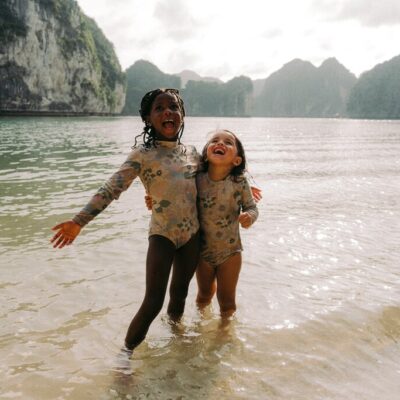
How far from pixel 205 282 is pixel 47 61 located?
3652 inches

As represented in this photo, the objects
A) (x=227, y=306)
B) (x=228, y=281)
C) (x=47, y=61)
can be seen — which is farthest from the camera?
(x=47, y=61)

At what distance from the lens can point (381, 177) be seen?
15.8 metres

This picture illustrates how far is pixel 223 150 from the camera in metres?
3.77

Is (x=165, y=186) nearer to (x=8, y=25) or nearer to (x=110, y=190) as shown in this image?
(x=110, y=190)

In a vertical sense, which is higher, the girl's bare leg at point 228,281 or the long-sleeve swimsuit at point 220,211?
the long-sleeve swimsuit at point 220,211

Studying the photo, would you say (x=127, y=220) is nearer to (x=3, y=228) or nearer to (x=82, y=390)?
(x=3, y=228)

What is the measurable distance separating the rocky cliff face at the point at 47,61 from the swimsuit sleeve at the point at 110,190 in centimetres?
8003

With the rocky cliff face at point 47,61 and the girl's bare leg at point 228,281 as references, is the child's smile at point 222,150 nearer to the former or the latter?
the girl's bare leg at point 228,281

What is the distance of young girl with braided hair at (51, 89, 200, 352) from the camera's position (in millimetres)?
3396

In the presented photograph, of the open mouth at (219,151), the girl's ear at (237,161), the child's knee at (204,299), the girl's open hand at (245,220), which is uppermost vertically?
the open mouth at (219,151)

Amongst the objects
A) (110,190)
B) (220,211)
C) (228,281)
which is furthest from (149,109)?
(228,281)

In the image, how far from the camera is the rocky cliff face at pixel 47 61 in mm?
75500

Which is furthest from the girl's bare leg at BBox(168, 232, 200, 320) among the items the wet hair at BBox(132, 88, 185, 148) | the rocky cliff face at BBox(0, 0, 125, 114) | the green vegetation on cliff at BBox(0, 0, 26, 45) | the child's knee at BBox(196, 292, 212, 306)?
the green vegetation on cliff at BBox(0, 0, 26, 45)

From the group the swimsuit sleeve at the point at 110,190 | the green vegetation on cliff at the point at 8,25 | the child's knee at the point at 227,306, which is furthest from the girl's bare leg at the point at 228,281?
the green vegetation on cliff at the point at 8,25
